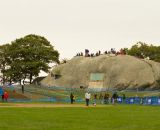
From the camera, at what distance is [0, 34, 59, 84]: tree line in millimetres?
126938

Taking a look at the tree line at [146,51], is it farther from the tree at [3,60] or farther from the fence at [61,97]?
the fence at [61,97]

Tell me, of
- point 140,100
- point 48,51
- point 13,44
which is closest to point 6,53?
point 13,44

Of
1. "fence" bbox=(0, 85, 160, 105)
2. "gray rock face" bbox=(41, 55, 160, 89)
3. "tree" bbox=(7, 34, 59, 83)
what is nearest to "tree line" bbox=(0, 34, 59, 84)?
"tree" bbox=(7, 34, 59, 83)

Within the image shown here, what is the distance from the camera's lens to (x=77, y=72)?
385ft

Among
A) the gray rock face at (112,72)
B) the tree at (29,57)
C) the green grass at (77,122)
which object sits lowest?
the green grass at (77,122)

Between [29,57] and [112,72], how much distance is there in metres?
25.9

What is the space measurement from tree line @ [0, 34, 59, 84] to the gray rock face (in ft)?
22.9

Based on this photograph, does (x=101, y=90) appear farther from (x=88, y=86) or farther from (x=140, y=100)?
(x=140, y=100)

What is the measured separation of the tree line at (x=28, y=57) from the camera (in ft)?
416

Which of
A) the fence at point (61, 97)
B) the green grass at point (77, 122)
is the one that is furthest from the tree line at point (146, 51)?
the green grass at point (77, 122)

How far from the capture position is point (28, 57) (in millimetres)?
128875

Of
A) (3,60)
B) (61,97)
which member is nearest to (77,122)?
(61,97)

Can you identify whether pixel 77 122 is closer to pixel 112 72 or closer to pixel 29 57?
pixel 112 72

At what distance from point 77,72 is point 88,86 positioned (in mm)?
5416
